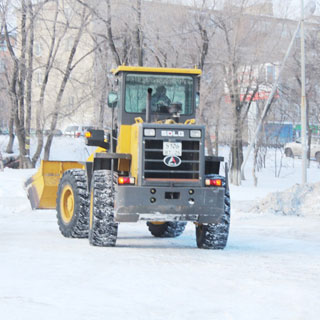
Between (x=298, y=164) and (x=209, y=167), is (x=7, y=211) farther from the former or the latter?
(x=298, y=164)

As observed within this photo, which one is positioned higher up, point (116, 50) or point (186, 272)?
point (116, 50)

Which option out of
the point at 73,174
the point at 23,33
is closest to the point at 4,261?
the point at 73,174

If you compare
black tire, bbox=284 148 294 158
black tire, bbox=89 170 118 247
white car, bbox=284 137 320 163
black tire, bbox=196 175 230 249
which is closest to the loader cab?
black tire, bbox=89 170 118 247

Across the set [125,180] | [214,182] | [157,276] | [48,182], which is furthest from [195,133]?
[48,182]

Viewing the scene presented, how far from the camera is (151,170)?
11336 mm

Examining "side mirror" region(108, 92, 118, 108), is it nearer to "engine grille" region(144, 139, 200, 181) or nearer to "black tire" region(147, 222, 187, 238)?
"engine grille" region(144, 139, 200, 181)

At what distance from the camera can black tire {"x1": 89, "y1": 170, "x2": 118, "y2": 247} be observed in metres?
11.5

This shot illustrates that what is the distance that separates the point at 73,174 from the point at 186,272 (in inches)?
168

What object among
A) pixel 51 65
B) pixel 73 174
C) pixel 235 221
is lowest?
pixel 235 221

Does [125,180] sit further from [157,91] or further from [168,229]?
[168,229]

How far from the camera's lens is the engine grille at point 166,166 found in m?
11.3

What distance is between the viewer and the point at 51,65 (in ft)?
121

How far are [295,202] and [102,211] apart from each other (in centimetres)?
1048

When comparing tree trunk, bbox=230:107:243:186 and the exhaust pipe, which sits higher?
the exhaust pipe
